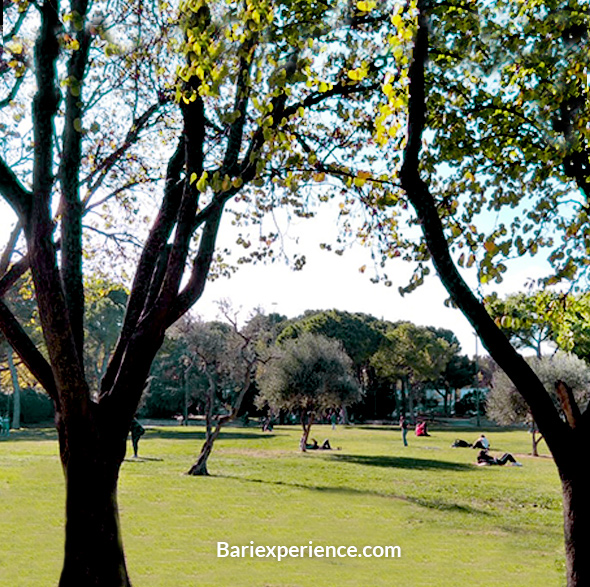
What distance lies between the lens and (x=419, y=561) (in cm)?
989

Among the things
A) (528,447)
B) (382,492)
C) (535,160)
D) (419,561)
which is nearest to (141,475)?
(382,492)

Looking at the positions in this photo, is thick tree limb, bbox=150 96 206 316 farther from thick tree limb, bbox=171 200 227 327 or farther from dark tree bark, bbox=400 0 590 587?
dark tree bark, bbox=400 0 590 587

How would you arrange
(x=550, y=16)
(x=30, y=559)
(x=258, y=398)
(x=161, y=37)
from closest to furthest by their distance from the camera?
(x=550, y=16) < (x=161, y=37) < (x=30, y=559) < (x=258, y=398)

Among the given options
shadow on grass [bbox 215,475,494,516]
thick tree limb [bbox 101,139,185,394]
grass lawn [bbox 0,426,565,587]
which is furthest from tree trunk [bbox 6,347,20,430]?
thick tree limb [bbox 101,139,185,394]

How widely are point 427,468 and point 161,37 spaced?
69.0 feet

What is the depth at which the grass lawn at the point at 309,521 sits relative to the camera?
8945 mm

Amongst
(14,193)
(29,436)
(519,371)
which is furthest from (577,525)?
(29,436)

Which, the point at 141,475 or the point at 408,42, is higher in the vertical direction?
the point at 408,42

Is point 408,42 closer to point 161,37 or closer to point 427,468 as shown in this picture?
point 161,37

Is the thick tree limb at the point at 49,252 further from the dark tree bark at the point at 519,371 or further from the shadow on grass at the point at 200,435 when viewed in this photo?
the shadow on grass at the point at 200,435

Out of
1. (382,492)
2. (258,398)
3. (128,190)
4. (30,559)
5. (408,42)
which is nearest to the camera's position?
(408,42)

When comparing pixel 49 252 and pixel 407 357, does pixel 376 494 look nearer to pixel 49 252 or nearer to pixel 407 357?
pixel 49 252

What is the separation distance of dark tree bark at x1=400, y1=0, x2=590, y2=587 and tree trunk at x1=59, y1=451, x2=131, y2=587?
3.79 m

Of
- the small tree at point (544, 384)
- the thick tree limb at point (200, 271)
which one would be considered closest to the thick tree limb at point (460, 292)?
the thick tree limb at point (200, 271)
